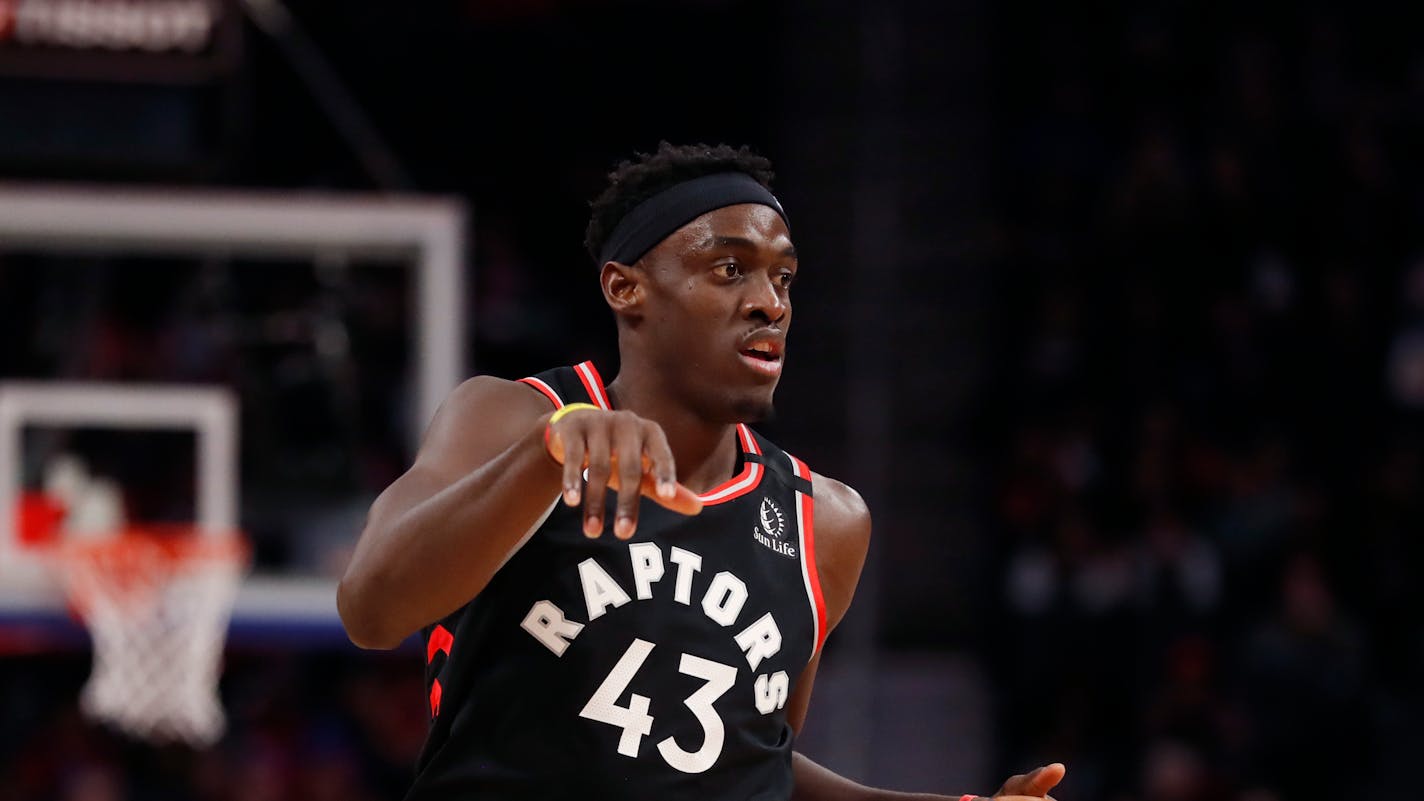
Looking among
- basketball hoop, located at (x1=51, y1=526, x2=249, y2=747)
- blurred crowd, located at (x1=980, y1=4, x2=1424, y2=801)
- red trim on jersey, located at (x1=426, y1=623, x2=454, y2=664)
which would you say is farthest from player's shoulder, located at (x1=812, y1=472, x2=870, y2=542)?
blurred crowd, located at (x1=980, y1=4, x2=1424, y2=801)

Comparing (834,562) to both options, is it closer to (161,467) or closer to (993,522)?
(161,467)

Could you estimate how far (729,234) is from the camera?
319 centimetres

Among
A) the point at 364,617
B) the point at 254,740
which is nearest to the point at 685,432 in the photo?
the point at 364,617

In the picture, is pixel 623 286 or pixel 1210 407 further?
pixel 1210 407

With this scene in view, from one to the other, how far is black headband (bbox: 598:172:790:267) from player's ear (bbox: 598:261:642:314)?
17mm

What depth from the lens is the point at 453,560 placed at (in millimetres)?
2641

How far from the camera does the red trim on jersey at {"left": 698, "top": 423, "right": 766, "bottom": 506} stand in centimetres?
322

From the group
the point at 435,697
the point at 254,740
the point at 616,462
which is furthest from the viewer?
the point at 254,740

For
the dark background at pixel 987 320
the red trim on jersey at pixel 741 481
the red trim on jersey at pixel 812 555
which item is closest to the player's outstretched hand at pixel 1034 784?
the red trim on jersey at pixel 812 555

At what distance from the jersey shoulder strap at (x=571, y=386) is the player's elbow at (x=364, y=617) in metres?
0.57

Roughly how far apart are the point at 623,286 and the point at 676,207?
174 millimetres

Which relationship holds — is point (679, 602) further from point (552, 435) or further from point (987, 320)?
point (987, 320)

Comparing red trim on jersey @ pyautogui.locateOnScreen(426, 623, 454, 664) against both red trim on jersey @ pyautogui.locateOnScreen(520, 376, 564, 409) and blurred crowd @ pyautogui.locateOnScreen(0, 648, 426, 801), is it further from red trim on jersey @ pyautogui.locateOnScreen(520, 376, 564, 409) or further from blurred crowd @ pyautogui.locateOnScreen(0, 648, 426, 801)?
blurred crowd @ pyautogui.locateOnScreen(0, 648, 426, 801)

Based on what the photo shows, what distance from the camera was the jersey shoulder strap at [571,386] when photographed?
10.5 feet
